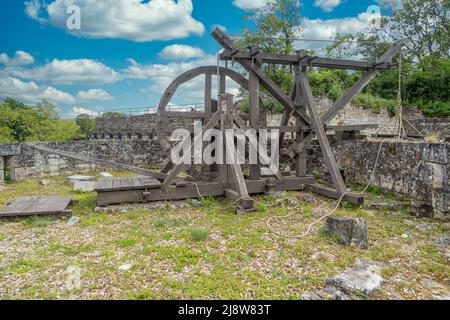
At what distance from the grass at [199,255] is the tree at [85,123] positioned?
79.4 ft

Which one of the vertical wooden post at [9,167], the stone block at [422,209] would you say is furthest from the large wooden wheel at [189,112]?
the vertical wooden post at [9,167]

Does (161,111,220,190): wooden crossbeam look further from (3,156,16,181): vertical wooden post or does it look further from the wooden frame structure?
(3,156,16,181): vertical wooden post

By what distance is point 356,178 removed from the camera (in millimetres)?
7730

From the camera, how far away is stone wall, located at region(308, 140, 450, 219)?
5109 mm

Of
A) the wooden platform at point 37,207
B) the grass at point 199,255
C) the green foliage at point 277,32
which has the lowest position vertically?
the grass at point 199,255

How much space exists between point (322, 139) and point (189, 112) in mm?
3056

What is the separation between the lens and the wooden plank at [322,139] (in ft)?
20.2

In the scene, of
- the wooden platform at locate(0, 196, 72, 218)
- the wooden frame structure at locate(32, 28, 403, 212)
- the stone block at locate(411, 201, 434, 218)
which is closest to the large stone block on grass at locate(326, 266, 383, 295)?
the wooden frame structure at locate(32, 28, 403, 212)

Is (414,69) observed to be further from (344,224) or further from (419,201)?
(344,224)

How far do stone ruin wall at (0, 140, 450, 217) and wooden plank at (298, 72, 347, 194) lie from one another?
1354mm

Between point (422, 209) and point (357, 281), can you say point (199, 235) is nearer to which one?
point (357, 281)

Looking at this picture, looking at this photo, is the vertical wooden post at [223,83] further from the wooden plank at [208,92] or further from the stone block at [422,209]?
A: the stone block at [422,209]

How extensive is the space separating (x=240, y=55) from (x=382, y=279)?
5.05 meters

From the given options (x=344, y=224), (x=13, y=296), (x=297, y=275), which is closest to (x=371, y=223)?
(x=344, y=224)
